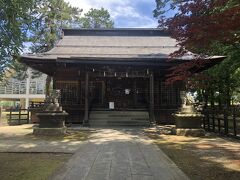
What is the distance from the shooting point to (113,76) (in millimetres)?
21328

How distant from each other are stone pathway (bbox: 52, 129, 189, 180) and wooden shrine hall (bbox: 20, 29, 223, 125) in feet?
29.9

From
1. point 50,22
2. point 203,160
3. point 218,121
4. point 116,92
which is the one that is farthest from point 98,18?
point 203,160

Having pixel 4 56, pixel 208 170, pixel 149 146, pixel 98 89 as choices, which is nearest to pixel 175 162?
pixel 208 170

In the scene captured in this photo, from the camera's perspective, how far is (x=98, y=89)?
2388 centimetres

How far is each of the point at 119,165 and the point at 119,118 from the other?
1293cm

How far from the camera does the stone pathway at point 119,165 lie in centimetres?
673

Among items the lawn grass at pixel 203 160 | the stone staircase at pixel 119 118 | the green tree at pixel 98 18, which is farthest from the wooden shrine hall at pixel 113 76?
the green tree at pixel 98 18

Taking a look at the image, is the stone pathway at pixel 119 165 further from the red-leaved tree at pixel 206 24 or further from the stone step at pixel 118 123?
the stone step at pixel 118 123

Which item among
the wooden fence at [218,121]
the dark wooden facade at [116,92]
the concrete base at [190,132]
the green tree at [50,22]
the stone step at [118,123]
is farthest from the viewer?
the green tree at [50,22]

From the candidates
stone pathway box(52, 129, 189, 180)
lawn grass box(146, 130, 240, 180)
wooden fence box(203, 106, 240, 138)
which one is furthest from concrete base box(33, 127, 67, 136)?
wooden fence box(203, 106, 240, 138)

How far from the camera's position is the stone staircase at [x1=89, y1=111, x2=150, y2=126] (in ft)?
65.7

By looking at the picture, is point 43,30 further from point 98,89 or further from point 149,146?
point 149,146

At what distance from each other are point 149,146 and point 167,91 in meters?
11.7

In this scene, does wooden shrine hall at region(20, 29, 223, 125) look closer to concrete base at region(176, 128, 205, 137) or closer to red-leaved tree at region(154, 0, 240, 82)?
concrete base at region(176, 128, 205, 137)
